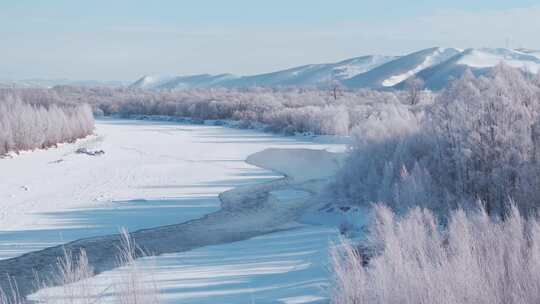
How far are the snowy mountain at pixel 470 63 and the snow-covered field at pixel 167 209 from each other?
242 ft

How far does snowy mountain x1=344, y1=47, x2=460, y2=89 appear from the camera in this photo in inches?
5207

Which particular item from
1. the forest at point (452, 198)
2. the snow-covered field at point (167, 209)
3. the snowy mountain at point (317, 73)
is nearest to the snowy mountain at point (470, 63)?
the snowy mountain at point (317, 73)

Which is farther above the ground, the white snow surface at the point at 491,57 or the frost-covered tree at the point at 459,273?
the white snow surface at the point at 491,57

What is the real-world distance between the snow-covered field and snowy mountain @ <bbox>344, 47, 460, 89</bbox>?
104945mm

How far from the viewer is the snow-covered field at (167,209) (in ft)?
26.7

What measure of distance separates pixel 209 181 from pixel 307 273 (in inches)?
417

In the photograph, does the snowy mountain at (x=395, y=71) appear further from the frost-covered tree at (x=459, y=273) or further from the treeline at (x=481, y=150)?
the frost-covered tree at (x=459, y=273)

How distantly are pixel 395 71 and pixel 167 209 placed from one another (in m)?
129

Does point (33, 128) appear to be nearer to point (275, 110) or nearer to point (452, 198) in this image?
point (452, 198)

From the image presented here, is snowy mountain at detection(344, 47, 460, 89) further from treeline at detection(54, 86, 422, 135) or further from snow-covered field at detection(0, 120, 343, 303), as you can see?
snow-covered field at detection(0, 120, 343, 303)

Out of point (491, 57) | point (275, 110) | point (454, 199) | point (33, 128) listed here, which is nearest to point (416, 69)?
point (491, 57)

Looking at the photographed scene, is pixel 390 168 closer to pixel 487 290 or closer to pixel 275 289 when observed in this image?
pixel 275 289

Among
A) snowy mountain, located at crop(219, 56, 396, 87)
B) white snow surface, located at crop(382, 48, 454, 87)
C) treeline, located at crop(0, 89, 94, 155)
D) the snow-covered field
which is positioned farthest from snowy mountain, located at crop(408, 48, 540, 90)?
the snow-covered field

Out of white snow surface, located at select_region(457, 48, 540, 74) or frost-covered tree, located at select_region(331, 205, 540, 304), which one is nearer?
frost-covered tree, located at select_region(331, 205, 540, 304)
